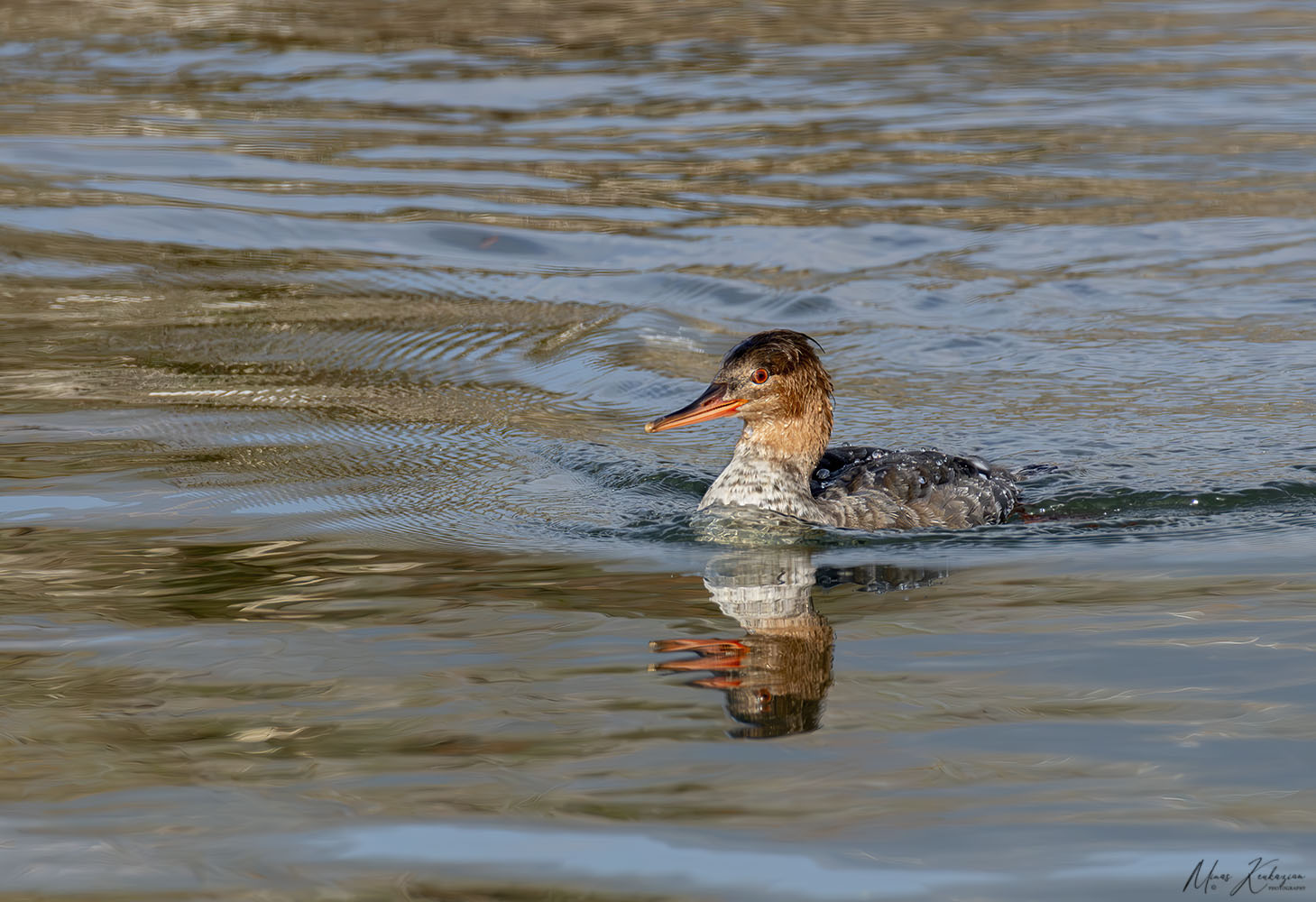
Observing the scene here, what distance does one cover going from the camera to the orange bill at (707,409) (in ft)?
25.4

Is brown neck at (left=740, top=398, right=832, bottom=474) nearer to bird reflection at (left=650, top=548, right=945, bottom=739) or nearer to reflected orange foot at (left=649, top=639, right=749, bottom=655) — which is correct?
bird reflection at (left=650, top=548, right=945, bottom=739)

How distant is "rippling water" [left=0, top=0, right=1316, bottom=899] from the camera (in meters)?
4.46

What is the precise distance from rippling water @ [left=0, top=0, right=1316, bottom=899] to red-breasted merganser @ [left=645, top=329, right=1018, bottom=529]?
1.21 ft

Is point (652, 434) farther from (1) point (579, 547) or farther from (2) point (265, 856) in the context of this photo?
(2) point (265, 856)

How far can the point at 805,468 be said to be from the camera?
26.7 feet

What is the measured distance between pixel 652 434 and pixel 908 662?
13.5 feet

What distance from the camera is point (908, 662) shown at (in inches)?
219

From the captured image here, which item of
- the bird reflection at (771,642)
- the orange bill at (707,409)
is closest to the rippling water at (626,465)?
the bird reflection at (771,642)

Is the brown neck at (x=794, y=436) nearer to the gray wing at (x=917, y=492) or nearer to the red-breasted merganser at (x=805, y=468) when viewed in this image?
the red-breasted merganser at (x=805, y=468)

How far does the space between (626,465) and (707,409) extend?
0.92 meters

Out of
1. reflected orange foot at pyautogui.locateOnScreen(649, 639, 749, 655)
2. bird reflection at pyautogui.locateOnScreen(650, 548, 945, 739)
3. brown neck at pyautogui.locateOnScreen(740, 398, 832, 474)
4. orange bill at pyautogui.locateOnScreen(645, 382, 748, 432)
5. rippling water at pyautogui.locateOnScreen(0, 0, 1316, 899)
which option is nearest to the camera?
rippling water at pyautogui.locateOnScreen(0, 0, 1316, 899)

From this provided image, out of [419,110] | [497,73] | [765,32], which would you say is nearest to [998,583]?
[419,110]
